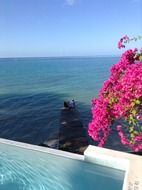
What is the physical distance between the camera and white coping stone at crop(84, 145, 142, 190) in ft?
9.15

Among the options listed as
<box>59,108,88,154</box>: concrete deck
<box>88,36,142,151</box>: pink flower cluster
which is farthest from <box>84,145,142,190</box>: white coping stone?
<box>59,108,88,154</box>: concrete deck

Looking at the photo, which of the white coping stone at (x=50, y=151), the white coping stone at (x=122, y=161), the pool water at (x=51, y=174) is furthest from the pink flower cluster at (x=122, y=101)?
the white coping stone at (x=50, y=151)

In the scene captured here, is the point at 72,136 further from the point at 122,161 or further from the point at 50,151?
the point at 122,161

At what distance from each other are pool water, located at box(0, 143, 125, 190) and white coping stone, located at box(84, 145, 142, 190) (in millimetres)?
136

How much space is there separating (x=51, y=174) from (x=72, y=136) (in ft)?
19.2

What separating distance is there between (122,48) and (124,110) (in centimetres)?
73

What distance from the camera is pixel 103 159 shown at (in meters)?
3.37

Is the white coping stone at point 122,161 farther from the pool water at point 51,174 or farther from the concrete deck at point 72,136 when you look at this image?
the concrete deck at point 72,136

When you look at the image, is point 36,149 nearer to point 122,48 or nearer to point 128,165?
point 128,165

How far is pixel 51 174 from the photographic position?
3.75 meters

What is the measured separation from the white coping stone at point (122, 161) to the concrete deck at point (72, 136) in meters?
4.62

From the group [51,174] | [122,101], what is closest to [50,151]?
[51,174]

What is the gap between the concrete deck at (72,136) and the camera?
8.46m

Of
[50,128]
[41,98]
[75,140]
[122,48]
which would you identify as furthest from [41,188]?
[41,98]
